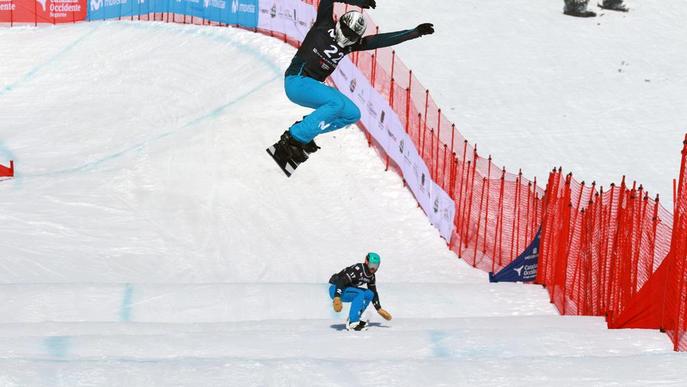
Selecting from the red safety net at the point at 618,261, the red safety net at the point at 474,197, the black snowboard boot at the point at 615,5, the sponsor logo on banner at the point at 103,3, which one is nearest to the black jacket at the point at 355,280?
the red safety net at the point at 618,261

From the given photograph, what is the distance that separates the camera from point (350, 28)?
1140 centimetres

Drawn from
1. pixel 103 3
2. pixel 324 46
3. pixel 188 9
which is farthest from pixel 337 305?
pixel 103 3

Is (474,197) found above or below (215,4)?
below

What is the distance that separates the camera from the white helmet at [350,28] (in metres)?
11.4

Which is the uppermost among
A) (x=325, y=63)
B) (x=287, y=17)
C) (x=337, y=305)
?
(x=325, y=63)

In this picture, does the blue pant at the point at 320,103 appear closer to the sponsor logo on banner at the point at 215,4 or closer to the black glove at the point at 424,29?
the black glove at the point at 424,29

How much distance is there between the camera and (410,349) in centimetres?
946

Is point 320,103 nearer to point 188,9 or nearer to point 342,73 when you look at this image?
point 342,73

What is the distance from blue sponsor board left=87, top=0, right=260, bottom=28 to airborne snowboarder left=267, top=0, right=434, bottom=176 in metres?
15.9

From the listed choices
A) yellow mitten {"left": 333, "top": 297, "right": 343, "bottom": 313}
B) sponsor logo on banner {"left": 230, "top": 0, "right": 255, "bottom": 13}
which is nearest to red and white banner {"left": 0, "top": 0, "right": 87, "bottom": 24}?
sponsor logo on banner {"left": 230, "top": 0, "right": 255, "bottom": 13}

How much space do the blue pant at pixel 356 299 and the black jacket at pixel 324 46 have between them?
2.09m

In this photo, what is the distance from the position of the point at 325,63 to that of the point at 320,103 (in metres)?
0.39

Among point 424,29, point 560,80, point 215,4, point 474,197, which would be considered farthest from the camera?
point 560,80

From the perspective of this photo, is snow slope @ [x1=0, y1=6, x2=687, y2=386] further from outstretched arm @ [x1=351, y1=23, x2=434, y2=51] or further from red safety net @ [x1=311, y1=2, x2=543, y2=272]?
outstretched arm @ [x1=351, y1=23, x2=434, y2=51]
